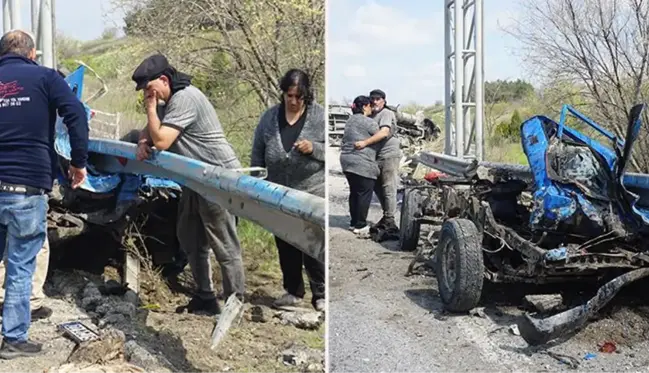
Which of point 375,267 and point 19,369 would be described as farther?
point 375,267

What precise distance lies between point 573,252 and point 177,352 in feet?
5.84

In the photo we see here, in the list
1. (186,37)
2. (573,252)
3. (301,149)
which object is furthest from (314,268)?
(186,37)

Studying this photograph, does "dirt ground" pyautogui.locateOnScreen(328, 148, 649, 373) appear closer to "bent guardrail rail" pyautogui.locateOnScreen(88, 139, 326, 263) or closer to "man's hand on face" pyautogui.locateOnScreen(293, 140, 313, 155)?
"man's hand on face" pyautogui.locateOnScreen(293, 140, 313, 155)

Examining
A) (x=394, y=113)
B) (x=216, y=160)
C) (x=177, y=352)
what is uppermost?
(x=394, y=113)

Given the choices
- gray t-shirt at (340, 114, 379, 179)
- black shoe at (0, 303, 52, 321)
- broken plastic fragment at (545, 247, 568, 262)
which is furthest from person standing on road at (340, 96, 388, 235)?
black shoe at (0, 303, 52, 321)

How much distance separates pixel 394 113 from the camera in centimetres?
337

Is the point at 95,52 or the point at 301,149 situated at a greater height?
the point at 95,52

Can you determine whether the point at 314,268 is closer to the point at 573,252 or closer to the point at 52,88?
the point at 573,252

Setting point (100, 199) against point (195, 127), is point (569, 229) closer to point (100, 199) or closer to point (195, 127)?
point (195, 127)

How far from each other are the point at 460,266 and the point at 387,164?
3.30ft

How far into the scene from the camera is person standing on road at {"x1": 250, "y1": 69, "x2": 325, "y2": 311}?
281 cm

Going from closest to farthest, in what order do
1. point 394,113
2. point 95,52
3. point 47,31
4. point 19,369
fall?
point 19,369 < point 394,113 < point 47,31 < point 95,52

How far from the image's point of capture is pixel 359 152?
137 inches

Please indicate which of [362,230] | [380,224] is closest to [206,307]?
[362,230]
